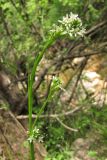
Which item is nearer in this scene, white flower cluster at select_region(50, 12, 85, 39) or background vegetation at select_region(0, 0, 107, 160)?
white flower cluster at select_region(50, 12, 85, 39)

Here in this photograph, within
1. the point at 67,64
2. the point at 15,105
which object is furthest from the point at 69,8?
the point at 15,105

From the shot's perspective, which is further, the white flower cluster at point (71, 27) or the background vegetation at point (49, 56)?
the background vegetation at point (49, 56)

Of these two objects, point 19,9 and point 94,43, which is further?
point 94,43

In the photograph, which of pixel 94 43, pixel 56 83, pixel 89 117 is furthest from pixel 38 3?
pixel 56 83

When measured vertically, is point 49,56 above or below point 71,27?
above

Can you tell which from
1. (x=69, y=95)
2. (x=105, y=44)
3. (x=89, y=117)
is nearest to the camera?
(x=105, y=44)

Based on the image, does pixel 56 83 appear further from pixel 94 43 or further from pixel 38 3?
pixel 94 43

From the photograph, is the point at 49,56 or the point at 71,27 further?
the point at 49,56

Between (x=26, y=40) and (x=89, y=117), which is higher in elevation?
(x=26, y=40)

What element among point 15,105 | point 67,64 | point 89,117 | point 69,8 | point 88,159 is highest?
point 69,8

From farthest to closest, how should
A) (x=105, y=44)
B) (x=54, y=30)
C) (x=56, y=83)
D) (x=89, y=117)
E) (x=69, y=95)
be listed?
1. (x=69, y=95)
2. (x=89, y=117)
3. (x=105, y=44)
4. (x=56, y=83)
5. (x=54, y=30)
